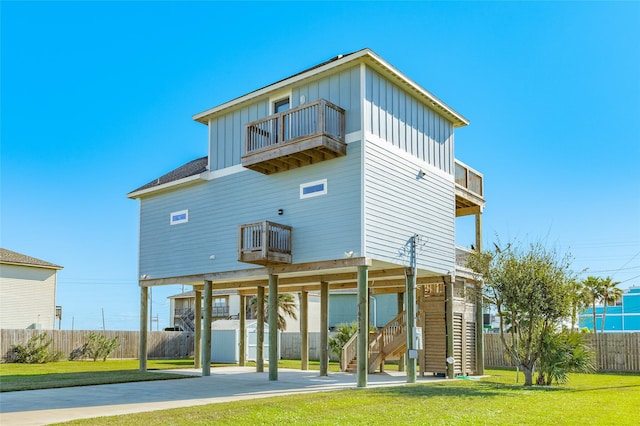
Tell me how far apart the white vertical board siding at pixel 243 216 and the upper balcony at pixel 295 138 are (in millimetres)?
385

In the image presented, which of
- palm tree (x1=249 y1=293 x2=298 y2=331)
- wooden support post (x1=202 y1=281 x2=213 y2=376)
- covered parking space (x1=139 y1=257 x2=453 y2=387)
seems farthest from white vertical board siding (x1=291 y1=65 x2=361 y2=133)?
palm tree (x1=249 y1=293 x2=298 y2=331)

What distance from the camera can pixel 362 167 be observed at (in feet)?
57.1

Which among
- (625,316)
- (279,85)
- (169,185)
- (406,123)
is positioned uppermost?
(279,85)

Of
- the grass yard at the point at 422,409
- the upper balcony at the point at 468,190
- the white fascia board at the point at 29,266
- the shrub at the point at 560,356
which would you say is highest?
the upper balcony at the point at 468,190

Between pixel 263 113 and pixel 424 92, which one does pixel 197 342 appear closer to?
pixel 263 113

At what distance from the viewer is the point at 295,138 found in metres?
17.8

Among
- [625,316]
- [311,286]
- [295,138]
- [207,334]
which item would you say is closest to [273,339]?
[207,334]

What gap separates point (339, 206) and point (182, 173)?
8.56m

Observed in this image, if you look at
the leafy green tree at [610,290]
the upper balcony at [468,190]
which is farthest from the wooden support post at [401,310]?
the leafy green tree at [610,290]

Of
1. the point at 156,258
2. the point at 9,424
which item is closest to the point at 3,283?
the point at 156,258

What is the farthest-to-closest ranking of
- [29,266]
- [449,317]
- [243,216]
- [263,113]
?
[29,266] < [449,317] < [243,216] < [263,113]

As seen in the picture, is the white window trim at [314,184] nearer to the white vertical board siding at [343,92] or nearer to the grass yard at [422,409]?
the white vertical board siding at [343,92]

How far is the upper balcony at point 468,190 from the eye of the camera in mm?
22861

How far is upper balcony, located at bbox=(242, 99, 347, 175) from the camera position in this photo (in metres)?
17.4
